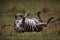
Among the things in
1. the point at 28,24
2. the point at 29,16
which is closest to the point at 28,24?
the point at 28,24

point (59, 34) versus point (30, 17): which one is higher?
point (30, 17)

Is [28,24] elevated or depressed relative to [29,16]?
depressed

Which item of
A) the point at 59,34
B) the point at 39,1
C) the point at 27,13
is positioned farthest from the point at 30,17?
the point at 59,34

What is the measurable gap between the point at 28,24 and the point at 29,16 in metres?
0.13

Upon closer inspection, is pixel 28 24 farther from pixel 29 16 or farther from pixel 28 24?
pixel 29 16

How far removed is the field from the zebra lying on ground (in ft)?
0.20

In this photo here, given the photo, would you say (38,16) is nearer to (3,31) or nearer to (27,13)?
(27,13)

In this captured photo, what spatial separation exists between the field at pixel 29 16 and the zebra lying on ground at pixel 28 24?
0.20 ft

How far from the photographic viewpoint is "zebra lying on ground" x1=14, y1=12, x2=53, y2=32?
291cm

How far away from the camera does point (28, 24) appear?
2.95 metres

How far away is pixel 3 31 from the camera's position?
2.92 meters

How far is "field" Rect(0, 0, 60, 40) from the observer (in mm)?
2869

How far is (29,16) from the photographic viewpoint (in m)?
2.93

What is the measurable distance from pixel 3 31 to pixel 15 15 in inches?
12.2
